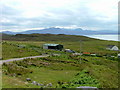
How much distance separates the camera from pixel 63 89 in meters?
17.8

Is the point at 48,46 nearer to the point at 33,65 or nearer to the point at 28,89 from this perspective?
the point at 33,65

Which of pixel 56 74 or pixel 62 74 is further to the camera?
pixel 62 74

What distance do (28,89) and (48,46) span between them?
65678 mm

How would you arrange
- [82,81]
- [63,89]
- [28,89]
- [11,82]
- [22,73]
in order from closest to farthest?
[28,89] < [63,89] < [11,82] < [82,81] < [22,73]

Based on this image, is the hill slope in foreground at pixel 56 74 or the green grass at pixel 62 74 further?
the green grass at pixel 62 74

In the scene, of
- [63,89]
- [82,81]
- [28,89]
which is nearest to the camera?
[28,89]

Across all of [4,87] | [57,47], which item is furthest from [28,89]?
[57,47]

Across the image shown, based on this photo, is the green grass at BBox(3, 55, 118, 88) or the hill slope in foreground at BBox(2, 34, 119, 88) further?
the green grass at BBox(3, 55, 118, 88)

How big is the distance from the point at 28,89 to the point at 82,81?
8.68m

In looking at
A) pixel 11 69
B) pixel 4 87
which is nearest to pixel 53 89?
pixel 4 87

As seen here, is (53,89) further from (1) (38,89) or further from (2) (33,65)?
(2) (33,65)

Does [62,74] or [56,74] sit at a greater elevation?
[56,74]

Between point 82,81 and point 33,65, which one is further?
point 33,65

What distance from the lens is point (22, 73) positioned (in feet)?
80.6
